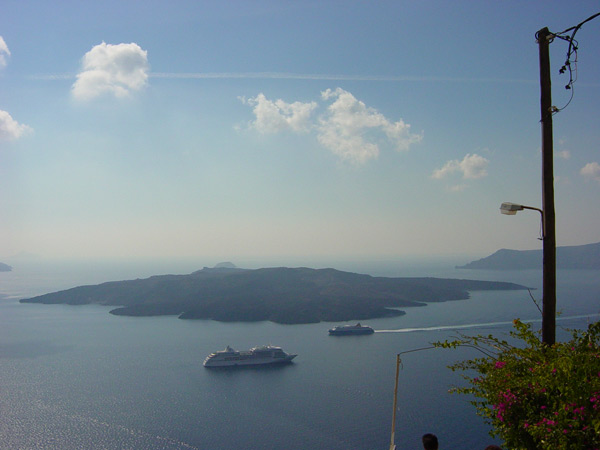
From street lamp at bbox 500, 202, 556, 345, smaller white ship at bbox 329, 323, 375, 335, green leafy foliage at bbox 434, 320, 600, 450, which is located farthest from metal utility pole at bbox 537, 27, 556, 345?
smaller white ship at bbox 329, 323, 375, 335

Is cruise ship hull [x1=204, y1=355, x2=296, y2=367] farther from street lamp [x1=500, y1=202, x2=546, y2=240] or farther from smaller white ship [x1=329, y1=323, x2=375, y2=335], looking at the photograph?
street lamp [x1=500, y1=202, x2=546, y2=240]

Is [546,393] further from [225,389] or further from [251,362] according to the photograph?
[251,362]

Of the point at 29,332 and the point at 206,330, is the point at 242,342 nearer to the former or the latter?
the point at 206,330

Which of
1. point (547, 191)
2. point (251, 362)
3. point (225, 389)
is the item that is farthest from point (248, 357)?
point (547, 191)

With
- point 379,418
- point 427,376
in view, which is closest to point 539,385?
point 379,418

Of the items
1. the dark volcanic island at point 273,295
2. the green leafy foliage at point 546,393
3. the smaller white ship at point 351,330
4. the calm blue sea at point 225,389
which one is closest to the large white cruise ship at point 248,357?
the calm blue sea at point 225,389
